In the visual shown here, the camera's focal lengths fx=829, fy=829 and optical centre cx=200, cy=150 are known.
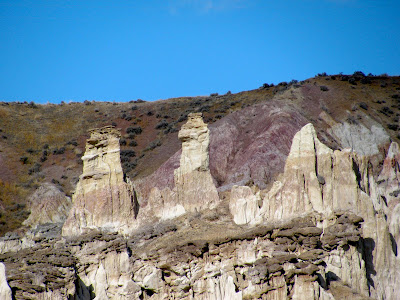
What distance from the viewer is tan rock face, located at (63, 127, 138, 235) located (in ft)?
141

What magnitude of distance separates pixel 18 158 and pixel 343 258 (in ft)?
178

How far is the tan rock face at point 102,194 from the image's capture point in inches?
1687

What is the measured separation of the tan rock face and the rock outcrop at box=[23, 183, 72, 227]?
14.3 m

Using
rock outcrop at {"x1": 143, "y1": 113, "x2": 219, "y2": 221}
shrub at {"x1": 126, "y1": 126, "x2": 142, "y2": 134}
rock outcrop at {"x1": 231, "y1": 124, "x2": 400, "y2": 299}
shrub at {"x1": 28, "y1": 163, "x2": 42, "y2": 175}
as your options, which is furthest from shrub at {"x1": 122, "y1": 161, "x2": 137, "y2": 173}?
rock outcrop at {"x1": 231, "y1": 124, "x2": 400, "y2": 299}

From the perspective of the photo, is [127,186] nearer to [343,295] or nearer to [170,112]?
[343,295]

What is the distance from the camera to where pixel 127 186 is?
4425 cm

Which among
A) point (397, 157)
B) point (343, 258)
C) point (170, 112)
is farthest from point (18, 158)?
point (343, 258)

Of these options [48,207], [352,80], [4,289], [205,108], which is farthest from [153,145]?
[4,289]

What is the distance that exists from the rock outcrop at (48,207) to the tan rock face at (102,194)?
46.9ft

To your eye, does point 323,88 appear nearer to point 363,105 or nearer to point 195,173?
point 363,105

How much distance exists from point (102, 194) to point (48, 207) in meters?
19.9

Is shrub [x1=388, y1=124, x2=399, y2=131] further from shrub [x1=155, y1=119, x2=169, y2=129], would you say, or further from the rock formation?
the rock formation

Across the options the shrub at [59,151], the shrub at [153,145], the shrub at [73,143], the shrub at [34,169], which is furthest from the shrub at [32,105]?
the shrub at [153,145]

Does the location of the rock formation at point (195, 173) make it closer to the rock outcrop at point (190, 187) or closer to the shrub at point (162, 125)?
the rock outcrop at point (190, 187)
